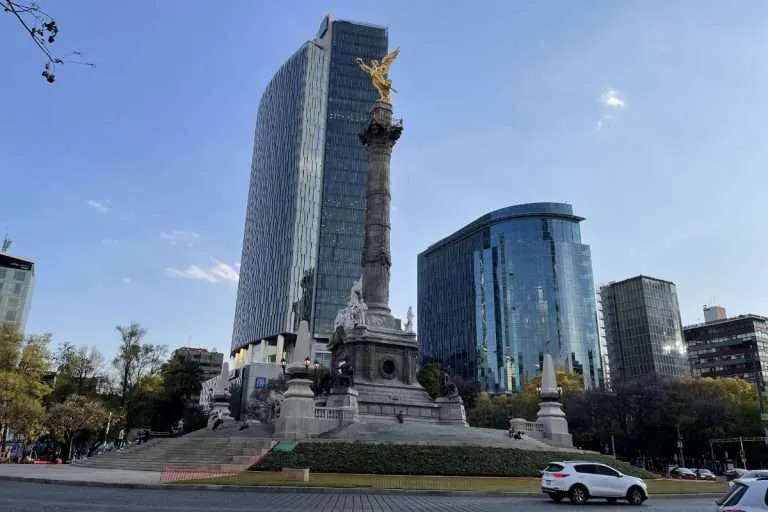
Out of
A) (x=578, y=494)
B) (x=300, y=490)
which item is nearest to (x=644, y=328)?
(x=578, y=494)

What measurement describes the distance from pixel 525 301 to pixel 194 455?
102 m

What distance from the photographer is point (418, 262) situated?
166m

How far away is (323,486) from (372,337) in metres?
20.5

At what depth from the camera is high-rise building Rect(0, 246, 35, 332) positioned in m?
98.9

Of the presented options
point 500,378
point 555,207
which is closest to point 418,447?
point 500,378

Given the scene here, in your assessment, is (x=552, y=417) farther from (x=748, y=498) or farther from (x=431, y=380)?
(x=748, y=498)

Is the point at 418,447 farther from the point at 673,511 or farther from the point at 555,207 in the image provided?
the point at 555,207

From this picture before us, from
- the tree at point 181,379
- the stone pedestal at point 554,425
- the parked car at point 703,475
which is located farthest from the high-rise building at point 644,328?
the stone pedestal at point 554,425

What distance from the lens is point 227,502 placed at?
1435 cm

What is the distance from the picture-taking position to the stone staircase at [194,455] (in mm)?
25000

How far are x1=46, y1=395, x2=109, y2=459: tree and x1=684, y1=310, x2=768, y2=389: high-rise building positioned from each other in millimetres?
99351

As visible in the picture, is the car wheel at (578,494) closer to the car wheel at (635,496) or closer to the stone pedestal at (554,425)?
the car wheel at (635,496)

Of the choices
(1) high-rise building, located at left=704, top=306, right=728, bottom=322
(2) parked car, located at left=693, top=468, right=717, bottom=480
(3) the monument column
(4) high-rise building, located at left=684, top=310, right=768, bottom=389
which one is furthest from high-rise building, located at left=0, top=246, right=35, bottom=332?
(1) high-rise building, located at left=704, top=306, right=728, bottom=322

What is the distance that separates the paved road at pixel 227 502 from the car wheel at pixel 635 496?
0.35 metres
